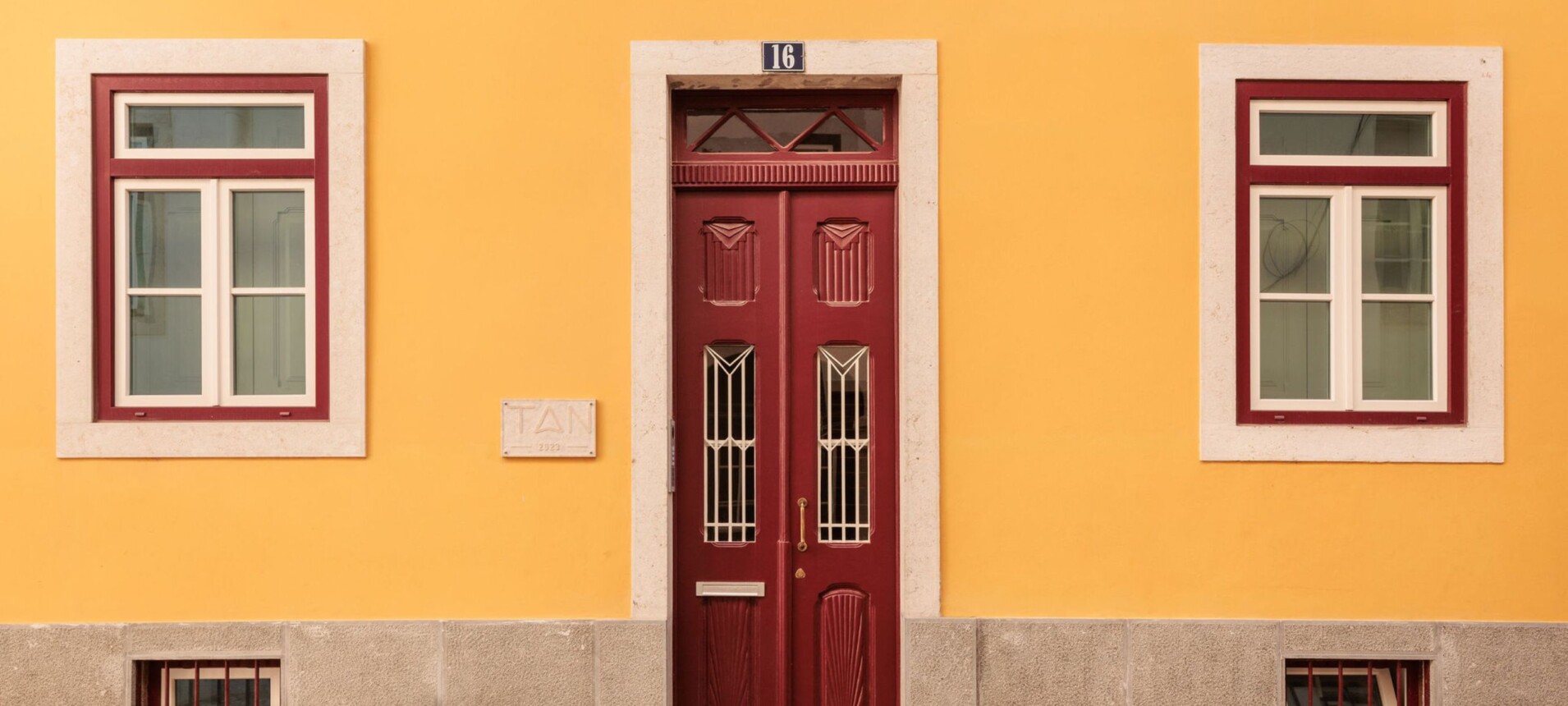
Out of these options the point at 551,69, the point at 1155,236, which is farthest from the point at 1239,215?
the point at 551,69

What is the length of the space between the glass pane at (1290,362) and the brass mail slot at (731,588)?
8.85ft

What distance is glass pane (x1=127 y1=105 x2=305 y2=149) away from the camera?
15.7 ft

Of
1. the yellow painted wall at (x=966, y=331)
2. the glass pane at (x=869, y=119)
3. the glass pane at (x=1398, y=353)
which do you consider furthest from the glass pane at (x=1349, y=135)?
the glass pane at (x=869, y=119)

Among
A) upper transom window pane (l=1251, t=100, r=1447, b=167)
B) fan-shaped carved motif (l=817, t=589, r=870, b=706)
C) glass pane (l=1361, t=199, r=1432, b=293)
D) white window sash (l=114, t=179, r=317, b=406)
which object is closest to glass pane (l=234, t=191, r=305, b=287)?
white window sash (l=114, t=179, r=317, b=406)

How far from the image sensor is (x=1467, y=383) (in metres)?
4.75

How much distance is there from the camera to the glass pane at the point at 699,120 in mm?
5059

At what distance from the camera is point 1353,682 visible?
4848 millimetres

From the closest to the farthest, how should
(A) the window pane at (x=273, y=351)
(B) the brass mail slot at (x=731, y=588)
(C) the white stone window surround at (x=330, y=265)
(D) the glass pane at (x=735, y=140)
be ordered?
(C) the white stone window surround at (x=330, y=265) < (A) the window pane at (x=273, y=351) < (B) the brass mail slot at (x=731, y=588) < (D) the glass pane at (x=735, y=140)

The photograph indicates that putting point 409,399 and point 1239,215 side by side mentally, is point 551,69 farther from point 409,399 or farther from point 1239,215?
point 1239,215

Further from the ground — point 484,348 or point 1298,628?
point 484,348

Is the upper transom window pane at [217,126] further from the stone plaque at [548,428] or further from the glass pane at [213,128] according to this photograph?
the stone plaque at [548,428]

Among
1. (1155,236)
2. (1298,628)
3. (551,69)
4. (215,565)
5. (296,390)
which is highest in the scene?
(551,69)

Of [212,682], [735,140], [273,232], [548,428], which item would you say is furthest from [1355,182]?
[212,682]

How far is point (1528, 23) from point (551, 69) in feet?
15.7
